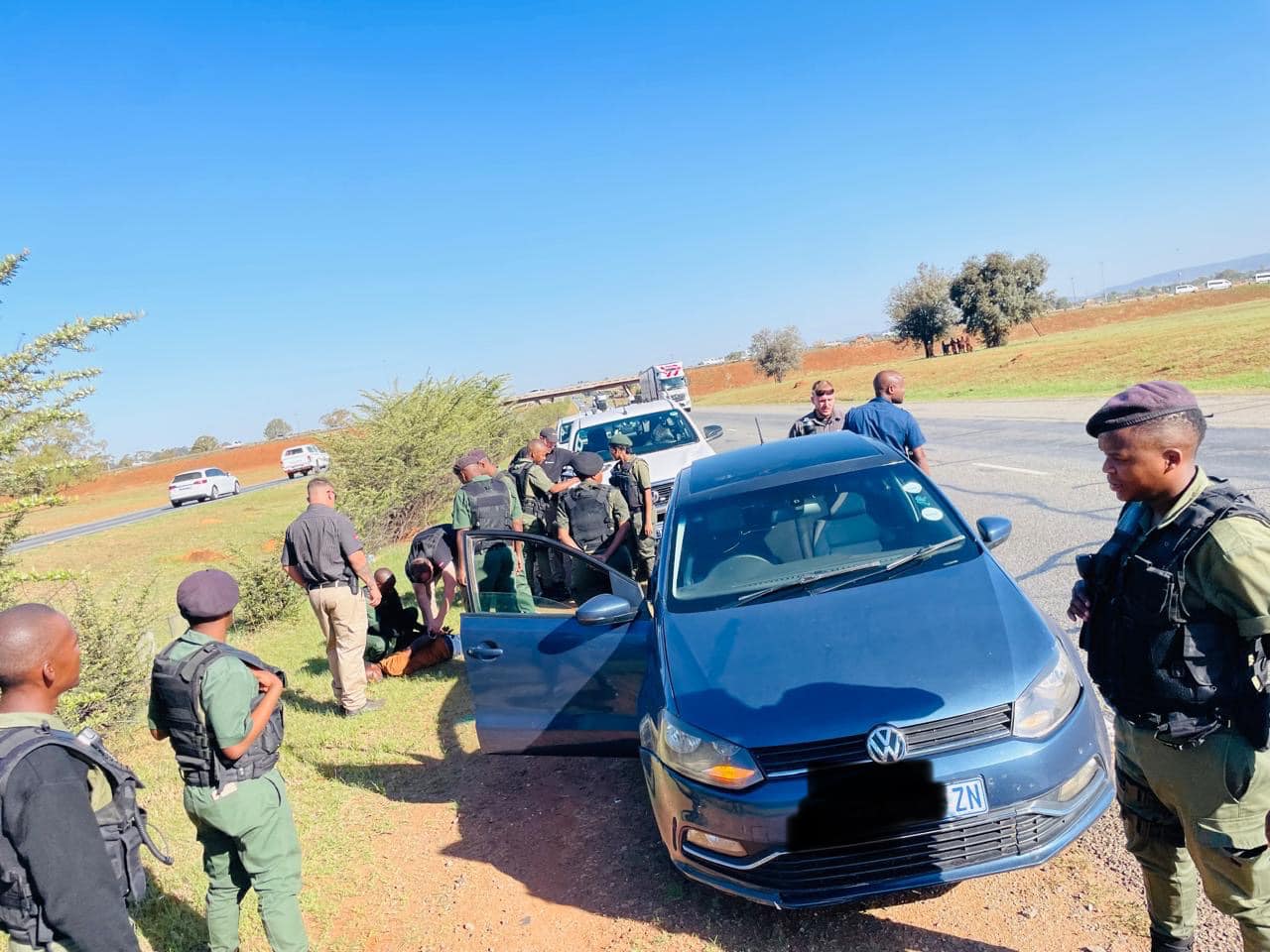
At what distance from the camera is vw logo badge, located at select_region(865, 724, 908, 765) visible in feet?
8.40

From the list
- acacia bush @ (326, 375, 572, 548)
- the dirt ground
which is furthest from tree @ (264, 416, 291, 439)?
→ acacia bush @ (326, 375, 572, 548)

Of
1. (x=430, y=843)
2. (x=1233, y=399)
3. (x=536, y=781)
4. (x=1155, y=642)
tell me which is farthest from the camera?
(x=1233, y=399)

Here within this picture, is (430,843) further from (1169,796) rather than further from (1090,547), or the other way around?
(1090,547)

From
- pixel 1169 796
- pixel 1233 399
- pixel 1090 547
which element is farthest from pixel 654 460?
pixel 1233 399

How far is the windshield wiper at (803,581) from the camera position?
3.57 m

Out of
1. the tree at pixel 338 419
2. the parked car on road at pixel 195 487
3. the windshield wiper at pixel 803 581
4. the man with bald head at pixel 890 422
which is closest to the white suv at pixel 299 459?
the parked car on road at pixel 195 487

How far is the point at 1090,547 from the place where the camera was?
280 inches

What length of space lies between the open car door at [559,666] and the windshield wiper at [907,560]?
930 millimetres

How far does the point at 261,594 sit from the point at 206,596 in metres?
8.40

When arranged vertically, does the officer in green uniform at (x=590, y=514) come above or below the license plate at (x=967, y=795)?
above

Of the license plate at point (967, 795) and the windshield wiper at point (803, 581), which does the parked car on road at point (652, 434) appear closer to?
the windshield wiper at point (803, 581)

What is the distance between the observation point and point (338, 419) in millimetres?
17531

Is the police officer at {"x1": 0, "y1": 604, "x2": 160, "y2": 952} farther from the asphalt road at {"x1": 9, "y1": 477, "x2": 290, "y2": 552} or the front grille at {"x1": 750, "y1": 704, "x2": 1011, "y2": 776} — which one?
the asphalt road at {"x1": 9, "y1": 477, "x2": 290, "y2": 552}

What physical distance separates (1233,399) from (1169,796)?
17406 millimetres
